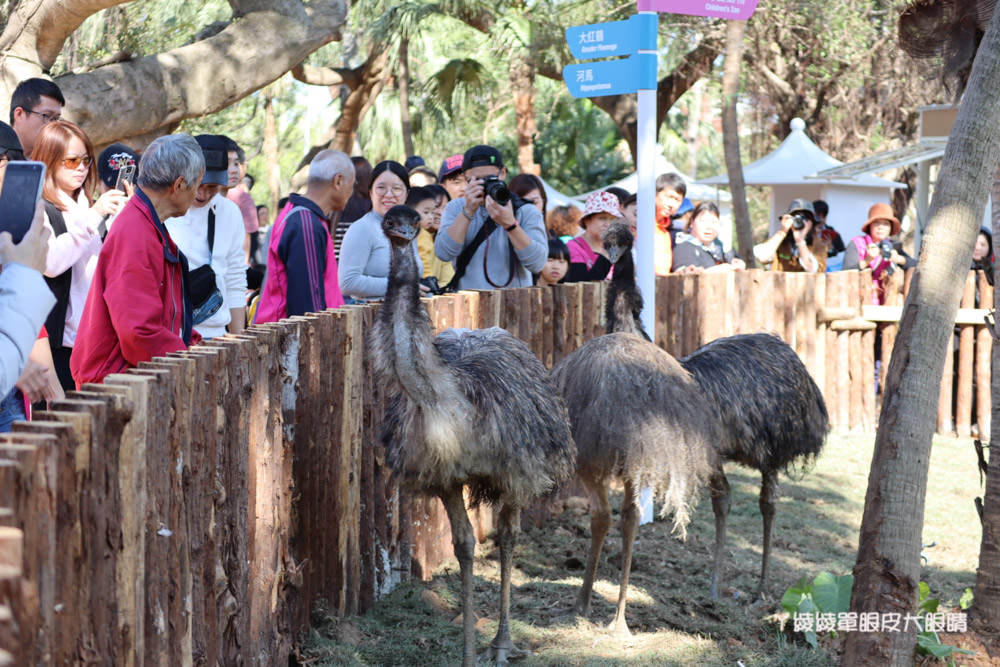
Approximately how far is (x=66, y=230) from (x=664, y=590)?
147 inches

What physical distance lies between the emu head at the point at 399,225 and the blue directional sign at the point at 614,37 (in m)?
3.49

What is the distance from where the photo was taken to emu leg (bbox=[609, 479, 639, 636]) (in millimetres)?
5703

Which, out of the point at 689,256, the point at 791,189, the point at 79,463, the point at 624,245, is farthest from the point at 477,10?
the point at 79,463

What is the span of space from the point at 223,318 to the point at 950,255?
10.8ft

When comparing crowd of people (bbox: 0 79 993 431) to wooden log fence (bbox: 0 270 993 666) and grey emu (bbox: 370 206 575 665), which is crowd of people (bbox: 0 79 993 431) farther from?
grey emu (bbox: 370 206 575 665)

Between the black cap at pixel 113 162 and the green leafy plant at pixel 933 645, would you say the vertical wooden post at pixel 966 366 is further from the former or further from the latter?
the black cap at pixel 113 162

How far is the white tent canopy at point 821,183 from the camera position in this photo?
60.8 ft

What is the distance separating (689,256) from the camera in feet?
34.1

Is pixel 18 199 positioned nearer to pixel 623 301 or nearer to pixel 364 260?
pixel 364 260

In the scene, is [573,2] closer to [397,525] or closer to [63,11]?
[63,11]

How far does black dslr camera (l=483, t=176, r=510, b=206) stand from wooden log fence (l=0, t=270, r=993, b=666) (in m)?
0.55

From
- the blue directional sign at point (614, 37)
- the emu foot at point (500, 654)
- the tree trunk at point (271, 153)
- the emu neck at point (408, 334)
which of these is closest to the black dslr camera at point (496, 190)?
the blue directional sign at point (614, 37)

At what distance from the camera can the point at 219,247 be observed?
567 centimetres

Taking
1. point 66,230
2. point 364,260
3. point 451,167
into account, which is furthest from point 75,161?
point 451,167
